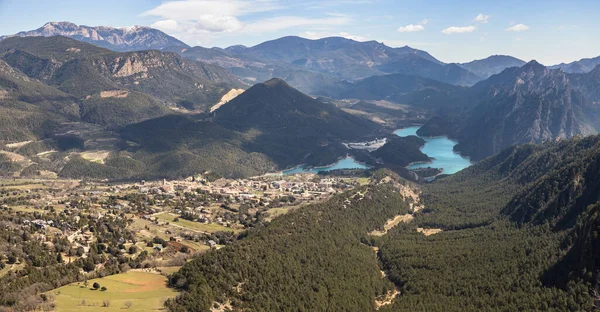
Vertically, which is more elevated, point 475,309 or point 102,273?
point 102,273

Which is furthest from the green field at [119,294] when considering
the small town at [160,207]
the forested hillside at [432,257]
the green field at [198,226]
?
the green field at [198,226]

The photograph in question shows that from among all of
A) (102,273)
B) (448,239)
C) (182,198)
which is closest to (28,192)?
(182,198)

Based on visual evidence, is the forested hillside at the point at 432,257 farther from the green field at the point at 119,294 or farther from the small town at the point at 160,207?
the small town at the point at 160,207

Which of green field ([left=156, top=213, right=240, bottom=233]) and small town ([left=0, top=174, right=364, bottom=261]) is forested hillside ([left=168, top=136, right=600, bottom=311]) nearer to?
green field ([left=156, top=213, right=240, bottom=233])

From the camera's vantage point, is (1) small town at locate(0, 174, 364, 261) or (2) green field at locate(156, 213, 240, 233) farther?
(2) green field at locate(156, 213, 240, 233)

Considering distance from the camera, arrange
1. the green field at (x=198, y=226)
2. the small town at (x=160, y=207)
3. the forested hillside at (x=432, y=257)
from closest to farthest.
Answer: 1. the forested hillside at (x=432, y=257)
2. the small town at (x=160, y=207)
3. the green field at (x=198, y=226)

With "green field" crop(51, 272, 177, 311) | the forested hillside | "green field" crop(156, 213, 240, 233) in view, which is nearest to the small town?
"green field" crop(156, 213, 240, 233)

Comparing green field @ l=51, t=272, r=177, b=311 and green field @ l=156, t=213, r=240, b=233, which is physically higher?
green field @ l=51, t=272, r=177, b=311

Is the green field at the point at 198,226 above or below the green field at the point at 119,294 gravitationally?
below

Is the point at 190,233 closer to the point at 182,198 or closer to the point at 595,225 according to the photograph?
the point at 182,198
